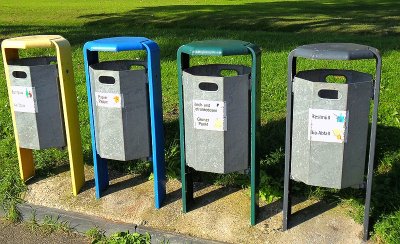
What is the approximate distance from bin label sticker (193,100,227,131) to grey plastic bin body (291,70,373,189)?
1.51 ft

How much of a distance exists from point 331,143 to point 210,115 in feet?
2.58

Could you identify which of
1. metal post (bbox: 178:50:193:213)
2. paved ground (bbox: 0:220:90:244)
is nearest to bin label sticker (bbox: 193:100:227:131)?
metal post (bbox: 178:50:193:213)

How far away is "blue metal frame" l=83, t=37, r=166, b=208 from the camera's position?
3.55 meters

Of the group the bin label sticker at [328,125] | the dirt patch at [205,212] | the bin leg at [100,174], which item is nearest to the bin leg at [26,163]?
the dirt patch at [205,212]

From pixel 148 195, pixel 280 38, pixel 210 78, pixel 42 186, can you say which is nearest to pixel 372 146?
pixel 210 78

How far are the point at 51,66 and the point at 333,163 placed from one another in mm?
2189

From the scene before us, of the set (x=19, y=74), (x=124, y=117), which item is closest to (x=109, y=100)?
(x=124, y=117)

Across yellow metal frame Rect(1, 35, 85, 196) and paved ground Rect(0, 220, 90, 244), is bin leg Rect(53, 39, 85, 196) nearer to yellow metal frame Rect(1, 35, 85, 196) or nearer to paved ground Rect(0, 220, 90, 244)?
yellow metal frame Rect(1, 35, 85, 196)

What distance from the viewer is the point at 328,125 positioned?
10.4 ft

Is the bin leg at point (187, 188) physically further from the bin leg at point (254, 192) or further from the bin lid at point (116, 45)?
the bin lid at point (116, 45)

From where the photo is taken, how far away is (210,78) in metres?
3.30

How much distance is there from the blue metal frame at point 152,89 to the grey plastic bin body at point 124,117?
0.08 m

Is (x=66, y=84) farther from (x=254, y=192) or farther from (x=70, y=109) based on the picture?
(x=254, y=192)

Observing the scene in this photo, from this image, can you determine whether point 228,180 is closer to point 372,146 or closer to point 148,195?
point 148,195
